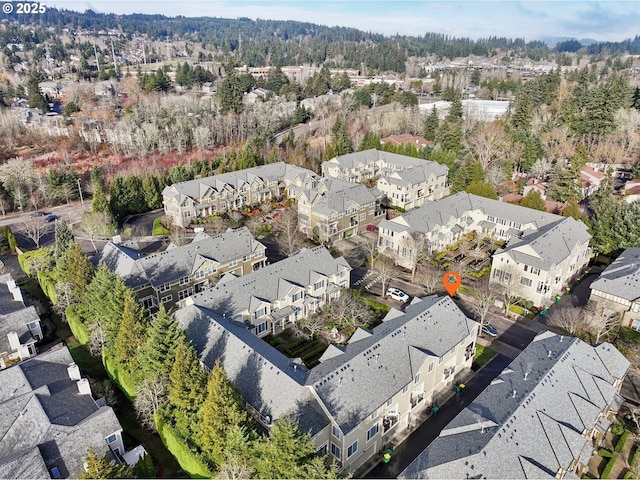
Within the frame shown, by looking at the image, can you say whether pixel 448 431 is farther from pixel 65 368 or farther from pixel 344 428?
pixel 65 368

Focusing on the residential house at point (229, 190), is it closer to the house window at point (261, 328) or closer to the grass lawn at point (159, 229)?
the grass lawn at point (159, 229)

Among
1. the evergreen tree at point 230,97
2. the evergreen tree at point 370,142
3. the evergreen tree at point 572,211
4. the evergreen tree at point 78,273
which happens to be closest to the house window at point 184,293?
the evergreen tree at point 78,273

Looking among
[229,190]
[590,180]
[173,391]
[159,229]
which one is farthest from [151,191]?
[590,180]

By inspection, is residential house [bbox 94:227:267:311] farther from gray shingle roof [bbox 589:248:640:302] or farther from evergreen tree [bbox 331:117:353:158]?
evergreen tree [bbox 331:117:353:158]

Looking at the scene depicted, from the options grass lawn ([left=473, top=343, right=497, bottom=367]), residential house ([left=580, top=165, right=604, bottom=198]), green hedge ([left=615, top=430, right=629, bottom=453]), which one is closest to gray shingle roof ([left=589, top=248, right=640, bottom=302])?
grass lawn ([left=473, top=343, right=497, bottom=367])

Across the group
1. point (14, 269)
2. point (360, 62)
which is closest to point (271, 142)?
point (14, 269)

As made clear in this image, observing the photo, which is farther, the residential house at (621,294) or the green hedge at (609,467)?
the residential house at (621,294)
